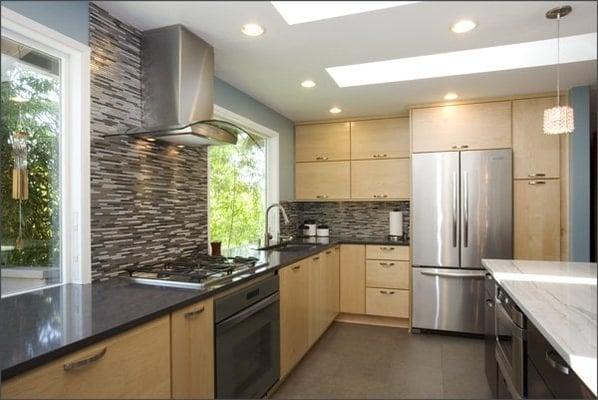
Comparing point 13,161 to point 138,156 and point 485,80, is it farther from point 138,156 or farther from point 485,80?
point 485,80

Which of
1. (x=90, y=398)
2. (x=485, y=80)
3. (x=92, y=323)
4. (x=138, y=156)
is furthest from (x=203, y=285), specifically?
(x=485, y=80)

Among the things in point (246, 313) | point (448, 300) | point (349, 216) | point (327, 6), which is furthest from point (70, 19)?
point (448, 300)

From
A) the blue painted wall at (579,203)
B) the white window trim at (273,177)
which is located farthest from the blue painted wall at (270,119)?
the blue painted wall at (579,203)

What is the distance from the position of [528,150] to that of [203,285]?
2960 millimetres

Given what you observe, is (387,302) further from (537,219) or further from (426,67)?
(426,67)

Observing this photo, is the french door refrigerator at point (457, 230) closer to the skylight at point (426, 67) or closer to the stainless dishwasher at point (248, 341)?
the skylight at point (426, 67)

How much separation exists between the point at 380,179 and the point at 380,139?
0.43 m

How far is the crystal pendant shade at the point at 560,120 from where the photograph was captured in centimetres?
109

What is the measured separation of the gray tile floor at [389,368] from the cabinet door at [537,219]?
3.04 ft

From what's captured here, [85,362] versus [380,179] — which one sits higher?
[380,179]

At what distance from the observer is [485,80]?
8.51 feet

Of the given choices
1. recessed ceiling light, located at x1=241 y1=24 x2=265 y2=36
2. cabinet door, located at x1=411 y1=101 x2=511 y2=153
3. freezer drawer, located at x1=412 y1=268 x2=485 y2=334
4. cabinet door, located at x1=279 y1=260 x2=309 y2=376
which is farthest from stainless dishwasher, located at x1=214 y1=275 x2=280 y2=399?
cabinet door, located at x1=411 y1=101 x2=511 y2=153

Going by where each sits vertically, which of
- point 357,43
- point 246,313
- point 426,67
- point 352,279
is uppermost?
point 426,67

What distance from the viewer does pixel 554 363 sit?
1096 millimetres
